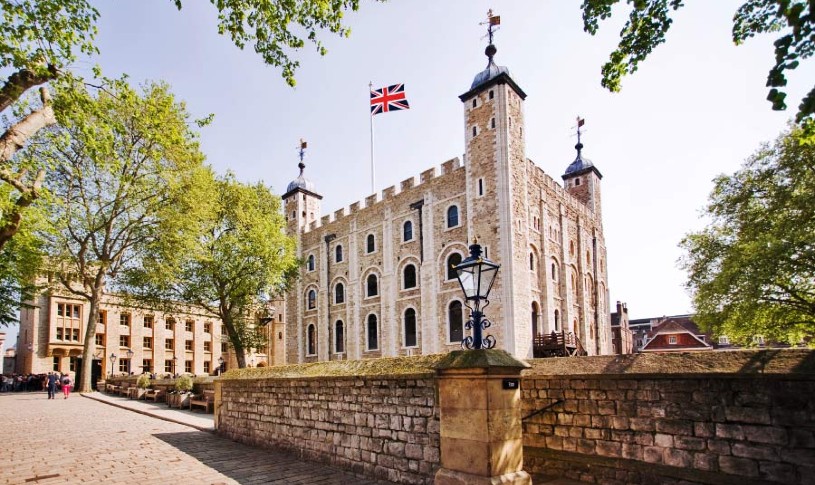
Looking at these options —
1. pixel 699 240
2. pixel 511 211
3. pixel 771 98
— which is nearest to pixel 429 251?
pixel 511 211

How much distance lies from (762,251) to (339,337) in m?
26.0

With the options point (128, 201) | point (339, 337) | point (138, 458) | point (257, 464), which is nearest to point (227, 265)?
point (128, 201)

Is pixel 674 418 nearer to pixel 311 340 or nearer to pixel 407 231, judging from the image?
pixel 407 231

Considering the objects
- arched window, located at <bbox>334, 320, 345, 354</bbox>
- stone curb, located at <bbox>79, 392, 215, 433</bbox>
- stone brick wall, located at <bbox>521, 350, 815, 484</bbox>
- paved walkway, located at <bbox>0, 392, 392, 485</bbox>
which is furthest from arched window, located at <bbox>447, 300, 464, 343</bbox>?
stone brick wall, located at <bbox>521, 350, 815, 484</bbox>

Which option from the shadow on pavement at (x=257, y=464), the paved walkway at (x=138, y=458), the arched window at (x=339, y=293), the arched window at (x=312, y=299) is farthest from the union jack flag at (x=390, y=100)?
Result: the shadow on pavement at (x=257, y=464)

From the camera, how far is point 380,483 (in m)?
7.28

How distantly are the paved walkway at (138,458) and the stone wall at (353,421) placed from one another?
0.93 feet

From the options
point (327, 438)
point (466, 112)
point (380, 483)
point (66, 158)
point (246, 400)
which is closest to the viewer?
point (380, 483)

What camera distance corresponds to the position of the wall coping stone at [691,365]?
14.7ft

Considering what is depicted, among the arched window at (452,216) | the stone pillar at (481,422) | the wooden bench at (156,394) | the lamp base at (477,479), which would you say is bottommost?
the wooden bench at (156,394)

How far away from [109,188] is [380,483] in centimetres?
→ 2310

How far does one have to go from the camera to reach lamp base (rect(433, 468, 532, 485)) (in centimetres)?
539

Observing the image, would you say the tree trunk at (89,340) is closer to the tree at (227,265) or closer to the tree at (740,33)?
the tree at (227,265)

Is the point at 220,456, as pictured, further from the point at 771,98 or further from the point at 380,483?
the point at 771,98
